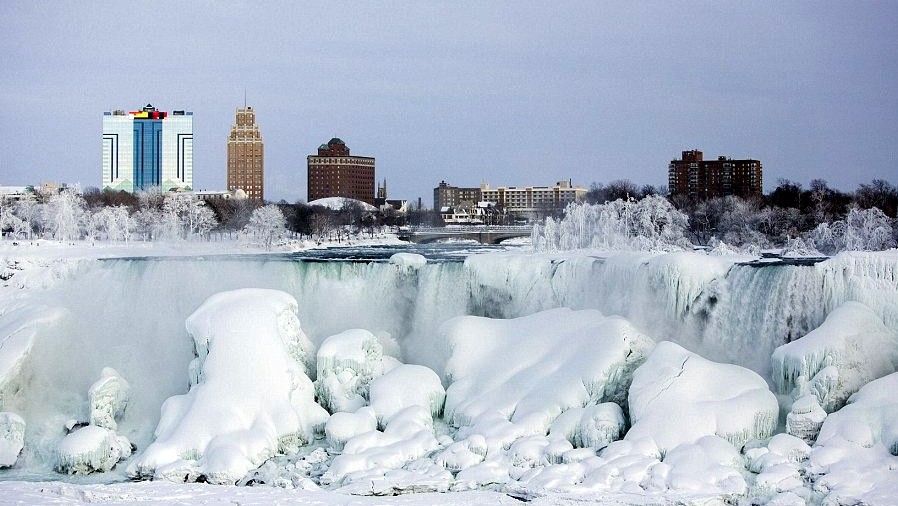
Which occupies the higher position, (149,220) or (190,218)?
(190,218)

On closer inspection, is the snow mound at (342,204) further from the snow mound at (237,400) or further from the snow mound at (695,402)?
the snow mound at (695,402)

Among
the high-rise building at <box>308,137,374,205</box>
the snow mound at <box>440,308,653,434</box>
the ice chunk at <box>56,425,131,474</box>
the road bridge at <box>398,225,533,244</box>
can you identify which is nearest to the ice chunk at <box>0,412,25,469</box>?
the ice chunk at <box>56,425,131,474</box>

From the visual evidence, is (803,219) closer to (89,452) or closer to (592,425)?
(592,425)

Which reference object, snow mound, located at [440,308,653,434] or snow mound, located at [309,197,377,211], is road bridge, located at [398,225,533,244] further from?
snow mound, located at [440,308,653,434]

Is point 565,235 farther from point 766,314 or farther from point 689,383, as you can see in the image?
point 689,383

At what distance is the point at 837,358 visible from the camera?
18.7 m

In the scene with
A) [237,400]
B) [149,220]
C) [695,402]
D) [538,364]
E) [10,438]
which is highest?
[149,220]

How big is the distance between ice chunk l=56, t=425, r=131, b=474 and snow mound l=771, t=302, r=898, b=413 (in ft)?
46.6

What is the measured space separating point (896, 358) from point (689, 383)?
470 cm

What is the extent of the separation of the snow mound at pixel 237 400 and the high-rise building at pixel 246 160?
16376 cm

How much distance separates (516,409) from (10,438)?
434 inches

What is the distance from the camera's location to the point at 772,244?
5122 cm

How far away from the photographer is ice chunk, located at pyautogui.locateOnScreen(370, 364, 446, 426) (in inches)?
788

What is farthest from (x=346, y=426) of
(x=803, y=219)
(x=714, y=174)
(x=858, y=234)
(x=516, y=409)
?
(x=714, y=174)
